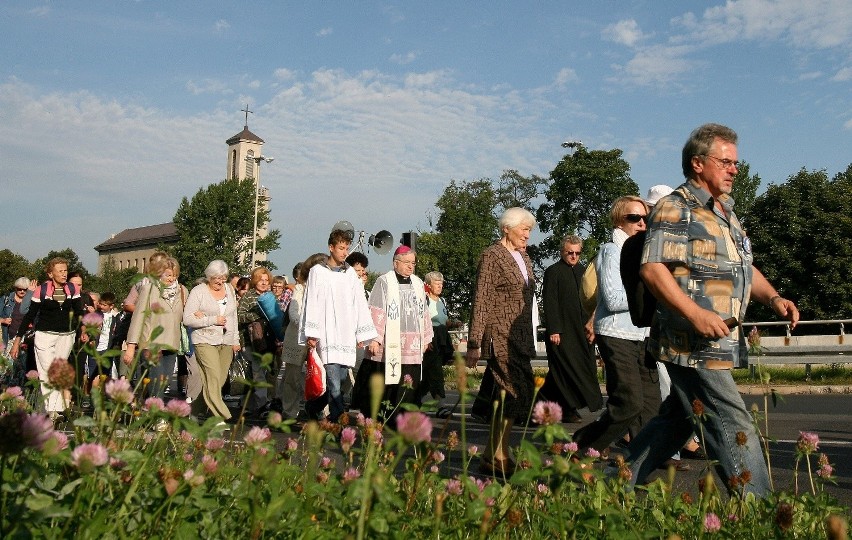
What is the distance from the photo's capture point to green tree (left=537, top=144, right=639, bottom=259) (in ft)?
228

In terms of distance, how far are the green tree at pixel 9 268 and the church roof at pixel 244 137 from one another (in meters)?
49.5

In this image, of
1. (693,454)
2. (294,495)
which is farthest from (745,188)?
(294,495)

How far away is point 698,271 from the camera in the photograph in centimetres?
416

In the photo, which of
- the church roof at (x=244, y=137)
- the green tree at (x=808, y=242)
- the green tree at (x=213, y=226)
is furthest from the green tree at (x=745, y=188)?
the church roof at (x=244, y=137)

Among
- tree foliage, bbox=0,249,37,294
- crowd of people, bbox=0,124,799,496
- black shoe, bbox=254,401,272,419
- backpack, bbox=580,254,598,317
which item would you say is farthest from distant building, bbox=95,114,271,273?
backpack, bbox=580,254,598,317

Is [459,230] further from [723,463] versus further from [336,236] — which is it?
[723,463]

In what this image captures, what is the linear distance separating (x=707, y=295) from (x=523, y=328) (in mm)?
2696

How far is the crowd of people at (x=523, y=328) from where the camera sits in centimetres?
411

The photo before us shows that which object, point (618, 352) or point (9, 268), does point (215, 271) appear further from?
point (9, 268)

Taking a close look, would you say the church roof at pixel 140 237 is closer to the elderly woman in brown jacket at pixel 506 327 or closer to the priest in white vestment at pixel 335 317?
the priest in white vestment at pixel 335 317

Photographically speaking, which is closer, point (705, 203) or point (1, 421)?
point (1, 421)

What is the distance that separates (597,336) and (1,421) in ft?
17.6

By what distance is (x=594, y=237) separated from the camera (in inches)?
2724

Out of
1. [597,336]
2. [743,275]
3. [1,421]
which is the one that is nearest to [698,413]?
[743,275]
